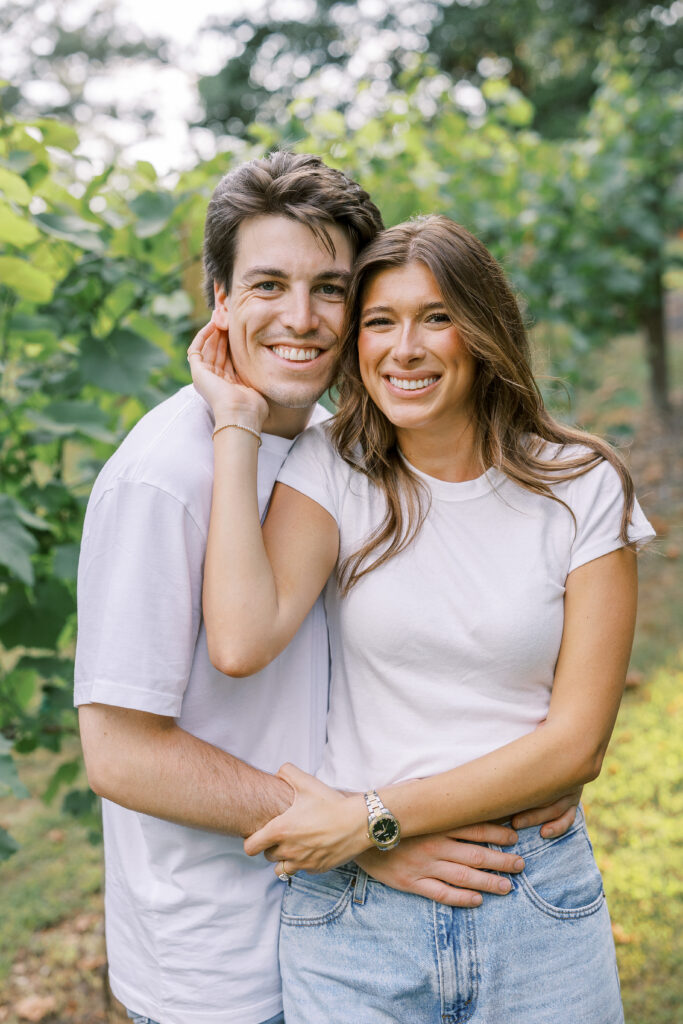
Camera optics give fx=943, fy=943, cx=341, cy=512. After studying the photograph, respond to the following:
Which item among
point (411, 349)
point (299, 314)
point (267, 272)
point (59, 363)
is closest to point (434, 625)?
point (411, 349)

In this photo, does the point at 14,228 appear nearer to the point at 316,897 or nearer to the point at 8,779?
the point at 8,779

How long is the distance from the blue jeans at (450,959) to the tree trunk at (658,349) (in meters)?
7.86

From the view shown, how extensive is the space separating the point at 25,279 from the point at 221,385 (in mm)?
571

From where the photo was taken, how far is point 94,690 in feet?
5.18

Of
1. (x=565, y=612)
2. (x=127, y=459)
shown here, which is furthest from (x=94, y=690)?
(x=565, y=612)

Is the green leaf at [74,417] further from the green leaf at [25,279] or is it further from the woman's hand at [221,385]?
the woman's hand at [221,385]

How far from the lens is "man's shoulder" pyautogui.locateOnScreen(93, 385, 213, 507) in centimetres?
161

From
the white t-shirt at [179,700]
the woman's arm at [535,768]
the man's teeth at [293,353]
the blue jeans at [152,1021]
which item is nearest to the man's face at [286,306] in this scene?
the man's teeth at [293,353]

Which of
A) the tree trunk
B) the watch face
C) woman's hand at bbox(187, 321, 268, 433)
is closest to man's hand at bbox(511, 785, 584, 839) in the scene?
the watch face

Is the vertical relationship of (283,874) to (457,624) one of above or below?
below

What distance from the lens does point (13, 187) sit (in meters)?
1.90

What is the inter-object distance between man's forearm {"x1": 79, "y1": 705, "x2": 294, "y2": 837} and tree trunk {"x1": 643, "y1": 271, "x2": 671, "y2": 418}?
8036 mm

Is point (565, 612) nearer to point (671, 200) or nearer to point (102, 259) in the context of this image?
point (102, 259)

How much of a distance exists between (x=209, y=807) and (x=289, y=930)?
0.31m
